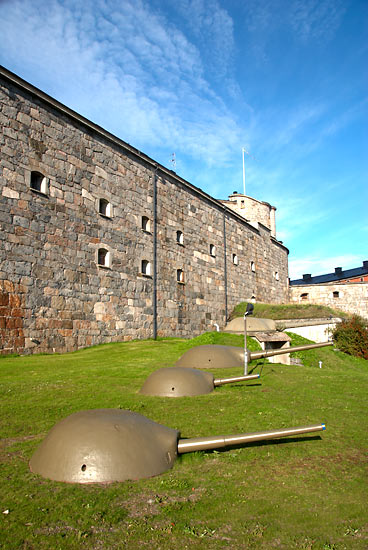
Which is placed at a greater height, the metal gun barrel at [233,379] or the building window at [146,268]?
the building window at [146,268]

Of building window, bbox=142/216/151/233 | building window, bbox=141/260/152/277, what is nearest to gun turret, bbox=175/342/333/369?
building window, bbox=141/260/152/277

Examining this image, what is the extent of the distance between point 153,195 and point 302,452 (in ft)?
59.7

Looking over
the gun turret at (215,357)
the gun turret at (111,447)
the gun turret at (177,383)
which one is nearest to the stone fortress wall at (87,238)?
the gun turret at (215,357)

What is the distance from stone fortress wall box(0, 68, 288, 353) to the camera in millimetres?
14703

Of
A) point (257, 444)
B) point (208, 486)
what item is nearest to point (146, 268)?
point (257, 444)

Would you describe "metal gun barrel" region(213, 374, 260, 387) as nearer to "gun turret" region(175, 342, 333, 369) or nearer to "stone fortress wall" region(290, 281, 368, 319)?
"gun turret" region(175, 342, 333, 369)

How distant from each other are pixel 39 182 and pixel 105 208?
366cm

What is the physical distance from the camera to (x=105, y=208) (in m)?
19.0

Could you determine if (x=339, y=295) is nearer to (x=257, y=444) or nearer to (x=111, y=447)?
(x=257, y=444)

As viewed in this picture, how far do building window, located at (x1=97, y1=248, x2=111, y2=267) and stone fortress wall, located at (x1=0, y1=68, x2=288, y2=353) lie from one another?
0.04m

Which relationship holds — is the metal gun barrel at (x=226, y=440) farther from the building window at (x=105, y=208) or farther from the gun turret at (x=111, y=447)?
the building window at (x=105, y=208)

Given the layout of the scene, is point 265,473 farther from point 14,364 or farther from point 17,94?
point 17,94

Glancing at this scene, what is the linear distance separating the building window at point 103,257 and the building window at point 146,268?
102 inches

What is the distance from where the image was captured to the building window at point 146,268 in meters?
20.9
